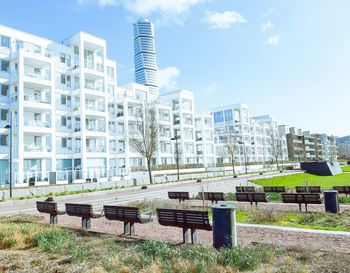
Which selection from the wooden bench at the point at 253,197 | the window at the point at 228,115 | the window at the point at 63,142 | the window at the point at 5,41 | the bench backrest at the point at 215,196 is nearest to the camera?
the wooden bench at the point at 253,197

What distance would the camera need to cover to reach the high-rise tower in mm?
193875

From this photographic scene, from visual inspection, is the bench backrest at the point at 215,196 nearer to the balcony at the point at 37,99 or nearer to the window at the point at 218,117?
the balcony at the point at 37,99

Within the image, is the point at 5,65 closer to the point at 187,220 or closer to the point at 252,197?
the point at 252,197

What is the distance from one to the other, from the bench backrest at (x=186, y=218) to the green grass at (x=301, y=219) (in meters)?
3.86

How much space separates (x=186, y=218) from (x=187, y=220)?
0.20ft

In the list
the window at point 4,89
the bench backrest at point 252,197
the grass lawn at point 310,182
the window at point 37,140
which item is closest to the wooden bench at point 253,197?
the bench backrest at point 252,197

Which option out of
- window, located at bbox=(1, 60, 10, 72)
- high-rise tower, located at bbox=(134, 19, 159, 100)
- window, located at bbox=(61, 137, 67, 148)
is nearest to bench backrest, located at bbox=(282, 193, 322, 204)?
window, located at bbox=(61, 137, 67, 148)

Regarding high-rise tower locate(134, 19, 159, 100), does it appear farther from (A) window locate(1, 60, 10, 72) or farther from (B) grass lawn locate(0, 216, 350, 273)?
(B) grass lawn locate(0, 216, 350, 273)

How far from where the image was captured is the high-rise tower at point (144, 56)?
194m

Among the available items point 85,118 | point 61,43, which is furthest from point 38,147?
point 61,43

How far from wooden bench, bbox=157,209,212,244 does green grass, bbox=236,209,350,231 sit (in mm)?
3810

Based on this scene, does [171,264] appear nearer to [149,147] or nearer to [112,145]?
[149,147]

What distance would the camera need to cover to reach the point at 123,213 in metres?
10.5

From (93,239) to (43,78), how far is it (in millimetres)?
34054
